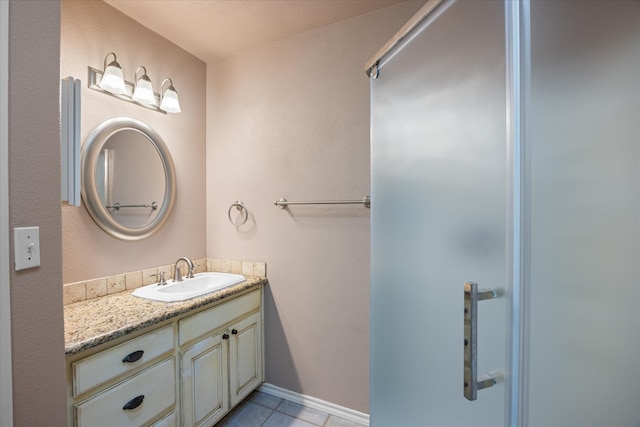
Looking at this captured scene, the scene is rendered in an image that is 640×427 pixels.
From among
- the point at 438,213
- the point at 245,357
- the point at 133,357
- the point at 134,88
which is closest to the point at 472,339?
the point at 438,213

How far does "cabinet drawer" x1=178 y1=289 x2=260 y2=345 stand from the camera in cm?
141

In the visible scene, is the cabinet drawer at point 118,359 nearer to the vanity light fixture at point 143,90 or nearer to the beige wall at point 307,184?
the beige wall at point 307,184

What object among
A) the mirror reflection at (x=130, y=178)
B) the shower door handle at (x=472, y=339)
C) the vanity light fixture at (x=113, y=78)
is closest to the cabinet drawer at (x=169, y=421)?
the mirror reflection at (x=130, y=178)

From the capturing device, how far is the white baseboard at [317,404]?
1739 mm

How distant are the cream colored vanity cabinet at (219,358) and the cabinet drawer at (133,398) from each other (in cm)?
9

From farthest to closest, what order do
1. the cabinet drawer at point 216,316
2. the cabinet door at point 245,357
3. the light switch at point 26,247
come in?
the cabinet door at point 245,357
the cabinet drawer at point 216,316
the light switch at point 26,247

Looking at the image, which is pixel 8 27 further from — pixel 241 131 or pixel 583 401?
pixel 583 401

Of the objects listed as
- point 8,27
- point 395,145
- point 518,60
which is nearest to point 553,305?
point 518,60

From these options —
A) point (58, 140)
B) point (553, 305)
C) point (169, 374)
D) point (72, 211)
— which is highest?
point (58, 140)

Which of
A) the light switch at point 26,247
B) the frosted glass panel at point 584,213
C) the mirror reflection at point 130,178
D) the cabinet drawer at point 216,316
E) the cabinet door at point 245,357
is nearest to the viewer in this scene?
the frosted glass panel at point 584,213

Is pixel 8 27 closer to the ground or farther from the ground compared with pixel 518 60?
farther from the ground

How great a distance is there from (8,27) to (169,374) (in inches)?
54.8

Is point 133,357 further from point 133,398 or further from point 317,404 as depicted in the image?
point 317,404

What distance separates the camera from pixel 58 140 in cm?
83
